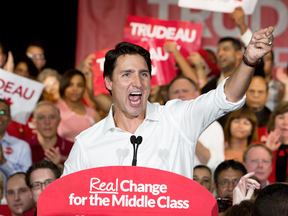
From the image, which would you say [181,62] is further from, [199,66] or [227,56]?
[227,56]

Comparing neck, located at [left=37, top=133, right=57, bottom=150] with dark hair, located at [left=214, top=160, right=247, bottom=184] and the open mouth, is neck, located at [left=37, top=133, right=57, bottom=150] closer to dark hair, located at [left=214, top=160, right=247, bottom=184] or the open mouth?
dark hair, located at [left=214, top=160, right=247, bottom=184]

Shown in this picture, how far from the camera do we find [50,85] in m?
4.50

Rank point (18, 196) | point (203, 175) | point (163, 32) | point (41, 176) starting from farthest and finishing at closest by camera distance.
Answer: point (163, 32)
point (203, 175)
point (18, 196)
point (41, 176)

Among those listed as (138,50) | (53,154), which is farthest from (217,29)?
(138,50)

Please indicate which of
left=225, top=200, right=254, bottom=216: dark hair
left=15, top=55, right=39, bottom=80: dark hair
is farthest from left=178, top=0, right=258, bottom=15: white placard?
left=225, top=200, right=254, bottom=216: dark hair

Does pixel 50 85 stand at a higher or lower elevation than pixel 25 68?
lower

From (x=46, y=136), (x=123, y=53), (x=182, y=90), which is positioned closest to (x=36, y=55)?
(x=46, y=136)

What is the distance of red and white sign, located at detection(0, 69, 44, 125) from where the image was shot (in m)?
4.09

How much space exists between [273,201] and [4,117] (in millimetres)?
2975

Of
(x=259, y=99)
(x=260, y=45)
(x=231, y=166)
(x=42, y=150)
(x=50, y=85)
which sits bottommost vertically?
(x=231, y=166)

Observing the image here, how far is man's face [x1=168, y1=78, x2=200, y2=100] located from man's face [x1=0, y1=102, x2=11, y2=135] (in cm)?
154

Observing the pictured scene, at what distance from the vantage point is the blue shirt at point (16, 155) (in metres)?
3.82

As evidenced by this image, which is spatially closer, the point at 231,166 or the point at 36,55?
the point at 231,166

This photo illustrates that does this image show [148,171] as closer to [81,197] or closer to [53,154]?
[81,197]
